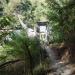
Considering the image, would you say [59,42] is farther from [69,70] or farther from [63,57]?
[69,70]

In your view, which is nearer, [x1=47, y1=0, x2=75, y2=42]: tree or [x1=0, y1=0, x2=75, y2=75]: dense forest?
[x1=0, y1=0, x2=75, y2=75]: dense forest

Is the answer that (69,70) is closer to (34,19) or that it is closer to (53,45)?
(53,45)

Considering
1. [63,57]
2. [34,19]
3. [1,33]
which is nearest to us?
[1,33]

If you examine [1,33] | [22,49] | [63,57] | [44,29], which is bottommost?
[63,57]

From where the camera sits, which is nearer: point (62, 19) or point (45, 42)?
point (62, 19)

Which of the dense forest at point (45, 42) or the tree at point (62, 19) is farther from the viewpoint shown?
the tree at point (62, 19)

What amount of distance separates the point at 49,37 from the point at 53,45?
82 cm

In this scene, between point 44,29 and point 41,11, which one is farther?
point 44,29

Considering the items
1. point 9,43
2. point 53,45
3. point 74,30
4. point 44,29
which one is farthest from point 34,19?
point 9,43

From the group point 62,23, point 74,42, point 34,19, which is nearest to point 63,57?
point 74,42

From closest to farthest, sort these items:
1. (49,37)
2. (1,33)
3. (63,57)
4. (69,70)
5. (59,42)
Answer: (1,33), (69,70), (63,57), (59,42), (49,37)

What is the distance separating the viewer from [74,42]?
12.6 meters

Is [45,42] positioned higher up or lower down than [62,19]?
lower down

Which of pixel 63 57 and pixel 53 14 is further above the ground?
pixel 53 14
